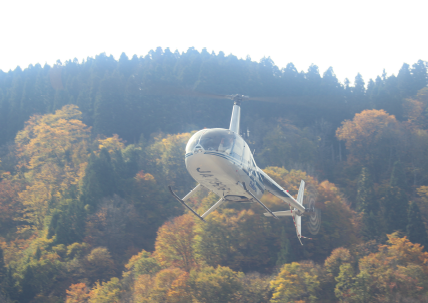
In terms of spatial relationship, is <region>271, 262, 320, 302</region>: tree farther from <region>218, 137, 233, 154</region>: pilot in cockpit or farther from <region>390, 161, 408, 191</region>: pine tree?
<region>390, 161, 408, 191</region>: pine tree

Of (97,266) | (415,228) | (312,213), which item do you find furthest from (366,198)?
(312,213)

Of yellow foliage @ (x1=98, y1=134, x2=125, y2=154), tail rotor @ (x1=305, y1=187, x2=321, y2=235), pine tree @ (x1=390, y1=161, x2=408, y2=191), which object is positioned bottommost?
tail rotor @ (x1=305, y1=187, x2=321, y2=235)

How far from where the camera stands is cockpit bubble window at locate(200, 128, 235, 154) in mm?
15672

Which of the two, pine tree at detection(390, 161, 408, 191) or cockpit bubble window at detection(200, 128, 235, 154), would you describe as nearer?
cockpit bubble window at detection(200, 128, 235, 154)

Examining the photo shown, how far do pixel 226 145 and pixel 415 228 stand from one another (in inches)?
1757

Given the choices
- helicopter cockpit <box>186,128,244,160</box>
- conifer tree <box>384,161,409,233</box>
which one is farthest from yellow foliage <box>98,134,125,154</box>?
helicopter cockpit <box>186,128,244,160</box>

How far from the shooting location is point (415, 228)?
51.2 meters

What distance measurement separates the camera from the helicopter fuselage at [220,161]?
15648 millimetres

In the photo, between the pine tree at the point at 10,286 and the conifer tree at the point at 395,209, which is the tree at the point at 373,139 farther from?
the pine tree at the point at 10,286

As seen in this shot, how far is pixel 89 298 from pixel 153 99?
184 feet

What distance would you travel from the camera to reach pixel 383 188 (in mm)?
65938

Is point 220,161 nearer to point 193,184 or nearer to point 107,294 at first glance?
point 107,294

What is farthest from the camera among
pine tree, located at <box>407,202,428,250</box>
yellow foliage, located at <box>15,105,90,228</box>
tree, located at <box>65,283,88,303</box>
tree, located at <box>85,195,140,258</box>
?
yellow foliage, located at <box>15,105,90,228</box>

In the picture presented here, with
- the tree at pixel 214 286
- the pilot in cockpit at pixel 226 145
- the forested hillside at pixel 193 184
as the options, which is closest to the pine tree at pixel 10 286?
the forested hillside at pixel 193 184
